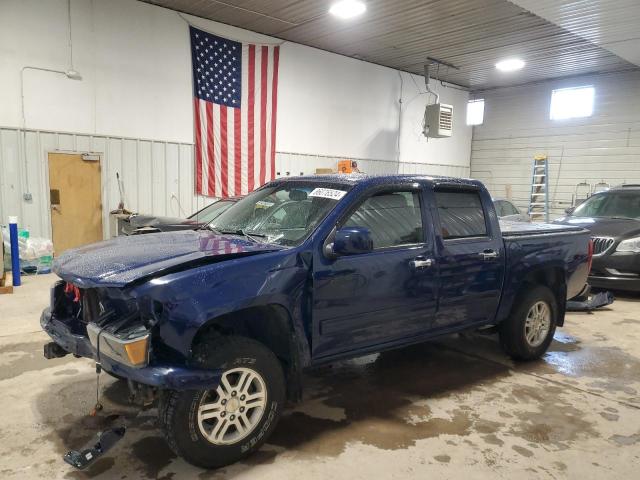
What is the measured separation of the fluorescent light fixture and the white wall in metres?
4.21

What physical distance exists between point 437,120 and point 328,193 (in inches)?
449

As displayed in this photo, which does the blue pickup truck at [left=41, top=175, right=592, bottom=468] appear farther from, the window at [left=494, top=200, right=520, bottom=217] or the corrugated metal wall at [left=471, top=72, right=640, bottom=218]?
the corrugated metal wall at [left=471, top=72, right=640, bottom=218]

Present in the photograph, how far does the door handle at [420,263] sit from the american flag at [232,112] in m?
8.03

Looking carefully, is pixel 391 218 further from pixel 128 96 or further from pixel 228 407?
pixel 128 96

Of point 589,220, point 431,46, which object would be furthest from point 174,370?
point 431,46

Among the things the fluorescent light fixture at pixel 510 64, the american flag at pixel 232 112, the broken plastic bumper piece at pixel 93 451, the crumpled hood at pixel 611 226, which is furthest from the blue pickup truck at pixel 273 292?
the fluorescent light fixture at pixel 510 64

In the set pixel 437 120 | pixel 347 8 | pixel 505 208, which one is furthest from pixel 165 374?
pixel 437 120

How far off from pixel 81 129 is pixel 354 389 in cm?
788

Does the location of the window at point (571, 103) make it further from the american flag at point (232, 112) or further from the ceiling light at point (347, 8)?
the american flag at point (232, 112)

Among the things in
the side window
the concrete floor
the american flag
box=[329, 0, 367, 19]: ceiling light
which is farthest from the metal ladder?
the side window

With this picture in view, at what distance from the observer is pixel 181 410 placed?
252 cm

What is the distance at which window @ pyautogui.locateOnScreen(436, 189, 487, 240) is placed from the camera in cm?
379

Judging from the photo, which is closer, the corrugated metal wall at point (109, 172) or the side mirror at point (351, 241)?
the side mirror at point (351, 241)

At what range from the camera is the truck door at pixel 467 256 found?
370cm
